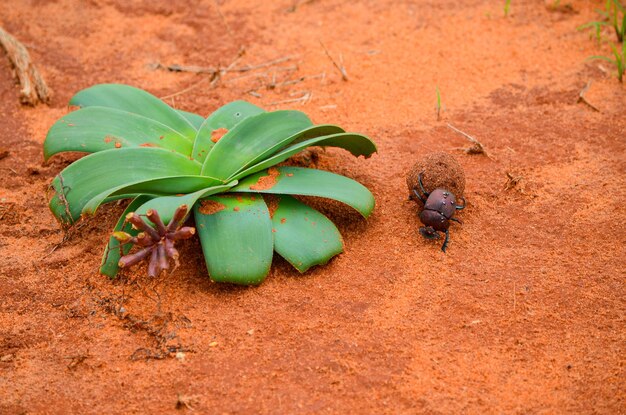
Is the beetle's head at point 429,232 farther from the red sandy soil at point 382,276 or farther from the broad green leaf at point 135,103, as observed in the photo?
the broad green leaf at point 135,103

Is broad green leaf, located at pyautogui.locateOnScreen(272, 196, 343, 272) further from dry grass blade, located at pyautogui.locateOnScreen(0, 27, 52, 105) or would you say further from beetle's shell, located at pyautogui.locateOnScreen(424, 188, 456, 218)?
dry grass blade, located at pyautogui.locateOnScreen(0, 27, 52, 105)

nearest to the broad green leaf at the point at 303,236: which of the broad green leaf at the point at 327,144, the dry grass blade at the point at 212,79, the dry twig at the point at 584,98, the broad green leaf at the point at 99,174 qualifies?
the broad green leaf at the point at 327,144

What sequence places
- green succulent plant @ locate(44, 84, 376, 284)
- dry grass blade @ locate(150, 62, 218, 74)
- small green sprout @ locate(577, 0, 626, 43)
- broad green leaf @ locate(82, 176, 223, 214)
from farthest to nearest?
dry grass blade @ locate(150, 62, 218, 74) → small green sprout @ locate(577, 0, 626, 43) → green succulent plant @ locate(44, 84, 376, 284) → broad green leaf @ locate(82, 176, 223, 214)

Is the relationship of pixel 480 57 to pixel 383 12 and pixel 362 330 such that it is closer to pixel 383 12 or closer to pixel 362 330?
pixel 383 12

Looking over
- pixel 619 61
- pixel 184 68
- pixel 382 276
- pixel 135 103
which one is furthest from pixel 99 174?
pixel 619 61

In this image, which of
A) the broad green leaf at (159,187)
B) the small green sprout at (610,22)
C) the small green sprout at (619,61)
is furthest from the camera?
the small green sprout at (610,22)

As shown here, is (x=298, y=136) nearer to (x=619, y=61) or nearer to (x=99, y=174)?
(x=99, y=174)

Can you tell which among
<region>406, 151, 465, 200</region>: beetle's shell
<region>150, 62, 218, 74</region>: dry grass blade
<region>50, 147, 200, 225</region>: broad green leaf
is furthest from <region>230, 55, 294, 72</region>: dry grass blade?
<region>406, 151, 465, 200</region>: beetle's shell
